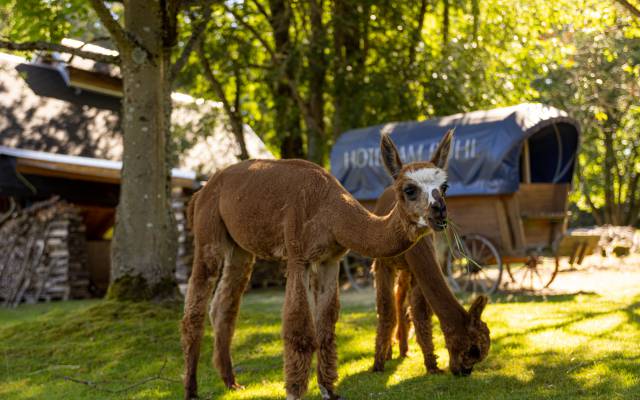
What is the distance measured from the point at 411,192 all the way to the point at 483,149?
798 cm

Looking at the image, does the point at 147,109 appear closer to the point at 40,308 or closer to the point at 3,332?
the point at 3,332

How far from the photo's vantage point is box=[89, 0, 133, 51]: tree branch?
941 cm

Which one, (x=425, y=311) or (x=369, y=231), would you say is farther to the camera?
(x=425, y=311)

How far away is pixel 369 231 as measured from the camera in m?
5.35

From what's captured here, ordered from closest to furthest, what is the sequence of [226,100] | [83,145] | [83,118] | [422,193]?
1. [422,193]
2. [83,145]
3. [83,118]
4. [226,100]

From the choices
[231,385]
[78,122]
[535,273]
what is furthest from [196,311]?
[78,122]

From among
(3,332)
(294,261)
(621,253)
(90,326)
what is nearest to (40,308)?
(3,332)

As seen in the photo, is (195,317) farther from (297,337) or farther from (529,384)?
(529,384)

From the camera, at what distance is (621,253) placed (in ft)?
58.8

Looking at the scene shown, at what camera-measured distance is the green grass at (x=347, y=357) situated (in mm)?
6207

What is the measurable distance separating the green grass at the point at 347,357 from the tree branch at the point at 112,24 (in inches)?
132

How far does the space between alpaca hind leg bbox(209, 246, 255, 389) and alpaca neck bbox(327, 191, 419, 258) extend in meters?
1.48

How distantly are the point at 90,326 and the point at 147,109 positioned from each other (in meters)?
2.83

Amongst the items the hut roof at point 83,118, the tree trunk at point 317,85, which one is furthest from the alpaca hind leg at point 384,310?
the tree trunk at point 317,85
